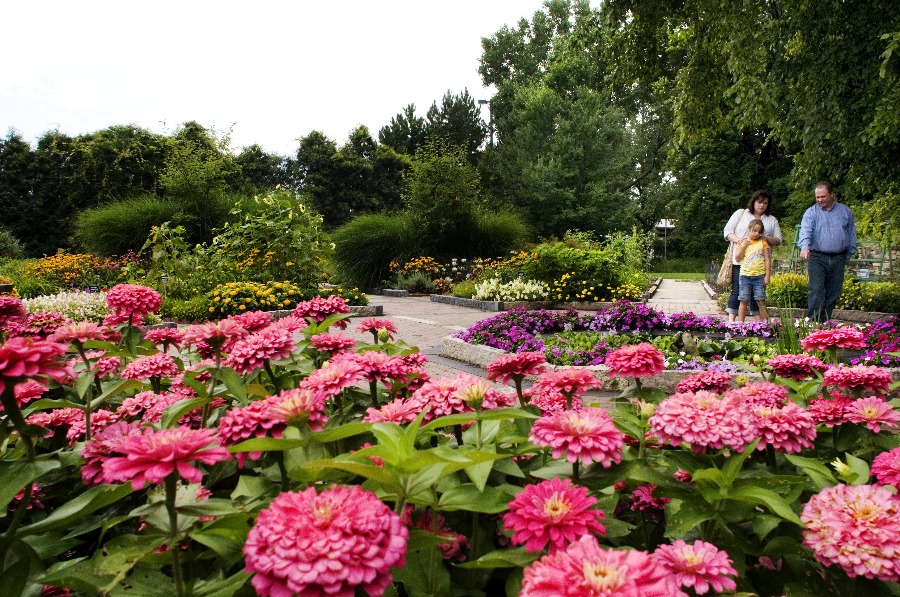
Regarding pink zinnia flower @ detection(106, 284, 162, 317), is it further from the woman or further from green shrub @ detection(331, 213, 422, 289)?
green shrub @ detection(331, 213, 422, 289)

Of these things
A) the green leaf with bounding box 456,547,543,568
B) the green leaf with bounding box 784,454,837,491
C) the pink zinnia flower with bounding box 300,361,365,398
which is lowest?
the green leaf with bounding box 456,547,543,568

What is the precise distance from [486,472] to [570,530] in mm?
156

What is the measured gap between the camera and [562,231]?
90.5 ft

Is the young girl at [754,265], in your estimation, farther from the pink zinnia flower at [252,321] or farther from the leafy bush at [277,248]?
the leafy bush at [277,248]

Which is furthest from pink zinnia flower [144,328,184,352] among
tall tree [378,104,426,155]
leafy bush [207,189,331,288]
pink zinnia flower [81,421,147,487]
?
tall tree [378,104,426,155]

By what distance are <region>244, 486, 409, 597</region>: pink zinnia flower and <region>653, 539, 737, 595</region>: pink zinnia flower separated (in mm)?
386

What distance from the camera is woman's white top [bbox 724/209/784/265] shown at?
7031 mm

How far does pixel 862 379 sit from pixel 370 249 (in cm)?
1438

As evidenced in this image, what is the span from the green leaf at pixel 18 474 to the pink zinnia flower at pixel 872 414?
1.58 meters

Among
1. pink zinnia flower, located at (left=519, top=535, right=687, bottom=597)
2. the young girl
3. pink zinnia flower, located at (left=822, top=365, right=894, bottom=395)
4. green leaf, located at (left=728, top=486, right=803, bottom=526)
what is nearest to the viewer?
pink zinnia flower, located at (left=519, top=535, right=687, bottom=597)

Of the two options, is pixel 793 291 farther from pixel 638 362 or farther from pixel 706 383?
pixel 638 362

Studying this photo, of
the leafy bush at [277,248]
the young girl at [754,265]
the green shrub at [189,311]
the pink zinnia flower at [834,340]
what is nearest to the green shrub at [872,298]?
the young girl at [754,265]

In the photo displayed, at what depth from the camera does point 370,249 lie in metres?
15.4

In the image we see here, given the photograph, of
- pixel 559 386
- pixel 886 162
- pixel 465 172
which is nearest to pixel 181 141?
pixel 465 172
